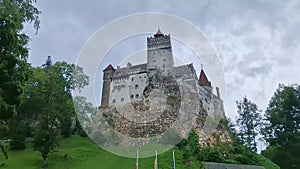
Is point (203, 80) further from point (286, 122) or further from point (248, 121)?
point (286, 122)

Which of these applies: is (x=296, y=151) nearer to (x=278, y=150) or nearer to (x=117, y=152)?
(x=278, y=150)

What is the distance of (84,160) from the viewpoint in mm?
21422

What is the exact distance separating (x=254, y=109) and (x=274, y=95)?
9573 millimetres

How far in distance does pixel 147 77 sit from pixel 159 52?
439 centimetres

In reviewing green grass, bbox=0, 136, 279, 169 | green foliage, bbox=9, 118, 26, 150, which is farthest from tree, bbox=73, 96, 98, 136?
green grass, bbox=0, 136, 279, 169

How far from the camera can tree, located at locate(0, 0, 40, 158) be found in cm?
1044

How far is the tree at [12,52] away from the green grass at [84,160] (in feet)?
30.4

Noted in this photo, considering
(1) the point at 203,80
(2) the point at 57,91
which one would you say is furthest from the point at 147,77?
(2) the point at 57,91

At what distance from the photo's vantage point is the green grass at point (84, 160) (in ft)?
64.3

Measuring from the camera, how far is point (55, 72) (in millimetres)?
32969

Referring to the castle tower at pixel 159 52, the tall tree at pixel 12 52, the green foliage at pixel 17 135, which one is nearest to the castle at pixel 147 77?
the castle tower at pixel 159 52

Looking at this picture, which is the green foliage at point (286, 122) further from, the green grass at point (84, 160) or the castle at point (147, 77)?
Answer: the castle at point (147, 77)

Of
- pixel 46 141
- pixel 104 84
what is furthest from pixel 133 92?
pixel 46 141

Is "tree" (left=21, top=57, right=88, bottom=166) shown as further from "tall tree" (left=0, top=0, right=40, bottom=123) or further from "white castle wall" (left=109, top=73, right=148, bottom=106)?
"tall tree" (left=0, top=0, right=40, bottom=123)
